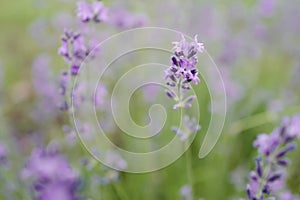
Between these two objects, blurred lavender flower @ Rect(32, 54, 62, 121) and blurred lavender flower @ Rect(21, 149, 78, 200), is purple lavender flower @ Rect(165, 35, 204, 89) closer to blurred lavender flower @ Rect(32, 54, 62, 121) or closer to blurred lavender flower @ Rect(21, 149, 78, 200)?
blurred lavender flower @ Rect(21, 149, 78, 200)

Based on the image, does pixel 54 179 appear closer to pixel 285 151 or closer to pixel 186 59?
pixel 186 59

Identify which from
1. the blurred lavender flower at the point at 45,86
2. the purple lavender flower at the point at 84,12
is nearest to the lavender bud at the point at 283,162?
the purple lavender flower at the point at 84,12

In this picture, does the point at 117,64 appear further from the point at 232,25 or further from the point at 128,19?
the point at 232,25

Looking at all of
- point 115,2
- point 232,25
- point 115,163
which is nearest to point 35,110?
point 115,2

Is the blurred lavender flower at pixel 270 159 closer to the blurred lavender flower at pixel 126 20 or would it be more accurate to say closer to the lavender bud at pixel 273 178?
the lavender bud at pixel 273 178

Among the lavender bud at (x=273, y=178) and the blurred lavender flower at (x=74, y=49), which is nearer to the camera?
the lavender bud at (x=273, y=178)

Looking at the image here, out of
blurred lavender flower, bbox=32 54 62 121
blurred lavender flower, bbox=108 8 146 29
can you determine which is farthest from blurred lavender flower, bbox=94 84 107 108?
blurred lavender flower, bbox=32 54 62 121
